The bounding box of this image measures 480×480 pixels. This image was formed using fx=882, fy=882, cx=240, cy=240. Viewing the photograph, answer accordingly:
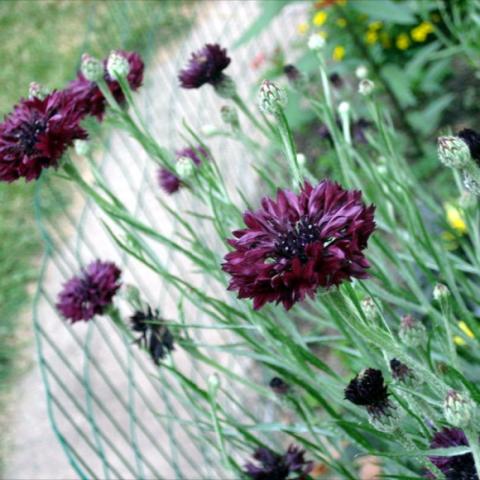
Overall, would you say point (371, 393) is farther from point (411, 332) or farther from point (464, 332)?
point (464, 332)

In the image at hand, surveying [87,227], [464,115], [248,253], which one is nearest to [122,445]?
[87,227]

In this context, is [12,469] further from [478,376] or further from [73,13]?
[73,13]

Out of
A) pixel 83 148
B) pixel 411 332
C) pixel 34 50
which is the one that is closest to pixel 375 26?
pixel 83 148

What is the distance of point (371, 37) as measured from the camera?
254 centimetres

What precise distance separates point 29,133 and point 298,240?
1.50 feet

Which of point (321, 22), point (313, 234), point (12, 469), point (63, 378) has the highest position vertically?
point (321, 22)

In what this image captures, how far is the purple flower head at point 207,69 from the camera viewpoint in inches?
50.1

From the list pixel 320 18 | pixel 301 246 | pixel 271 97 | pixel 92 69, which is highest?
pixel 320 18

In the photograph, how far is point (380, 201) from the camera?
4.37 feet

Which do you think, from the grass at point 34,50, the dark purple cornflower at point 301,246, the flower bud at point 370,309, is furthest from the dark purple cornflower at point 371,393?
the grass at point 34,50

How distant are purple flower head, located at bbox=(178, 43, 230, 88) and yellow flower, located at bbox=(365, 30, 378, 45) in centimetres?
133

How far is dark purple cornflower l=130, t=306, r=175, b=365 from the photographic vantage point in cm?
116

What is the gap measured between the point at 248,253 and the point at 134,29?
309 cm

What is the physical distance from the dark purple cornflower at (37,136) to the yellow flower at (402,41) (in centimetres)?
171
